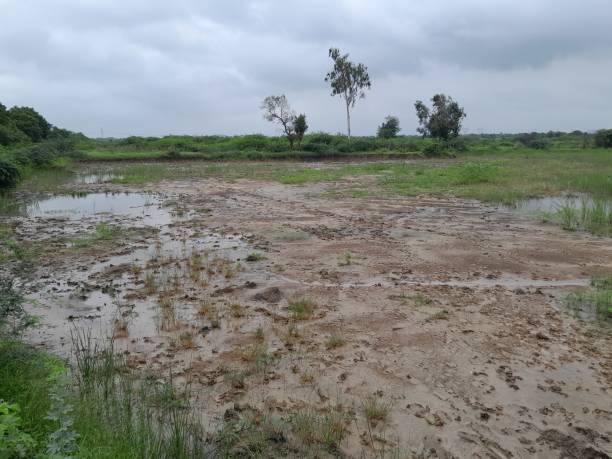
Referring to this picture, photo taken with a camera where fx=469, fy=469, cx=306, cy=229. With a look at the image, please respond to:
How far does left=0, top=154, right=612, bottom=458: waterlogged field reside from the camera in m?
3.57

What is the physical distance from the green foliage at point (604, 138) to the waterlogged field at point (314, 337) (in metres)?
37.9

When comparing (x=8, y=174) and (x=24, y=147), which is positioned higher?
(x=24, y=147)

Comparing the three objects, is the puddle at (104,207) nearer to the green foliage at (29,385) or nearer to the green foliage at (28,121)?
the green foliage at (29,385)

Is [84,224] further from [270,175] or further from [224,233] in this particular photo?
[270,175]

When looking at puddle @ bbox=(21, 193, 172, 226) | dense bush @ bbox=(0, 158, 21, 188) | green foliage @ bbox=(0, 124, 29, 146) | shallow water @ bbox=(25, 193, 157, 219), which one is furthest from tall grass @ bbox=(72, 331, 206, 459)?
green foliage @ bbox=(0, 124, 29, 146)

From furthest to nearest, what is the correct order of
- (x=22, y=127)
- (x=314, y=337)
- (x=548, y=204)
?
(x=22, y=127)
(x=548, y=204)
(x=314, y=337)

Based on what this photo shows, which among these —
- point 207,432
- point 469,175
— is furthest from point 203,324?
point 469,175

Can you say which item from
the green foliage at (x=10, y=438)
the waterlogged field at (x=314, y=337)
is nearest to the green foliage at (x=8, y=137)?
the waterlogged field at (x=314, y=337)

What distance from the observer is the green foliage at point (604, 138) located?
141ft

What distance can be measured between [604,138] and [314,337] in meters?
47.7

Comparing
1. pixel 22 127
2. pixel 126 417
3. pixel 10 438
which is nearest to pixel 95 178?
pixel 22 127

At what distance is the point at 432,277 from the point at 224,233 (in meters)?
5.33

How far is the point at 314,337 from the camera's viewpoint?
537 cm

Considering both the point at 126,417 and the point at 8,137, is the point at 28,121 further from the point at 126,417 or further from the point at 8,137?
the point at 126,417
